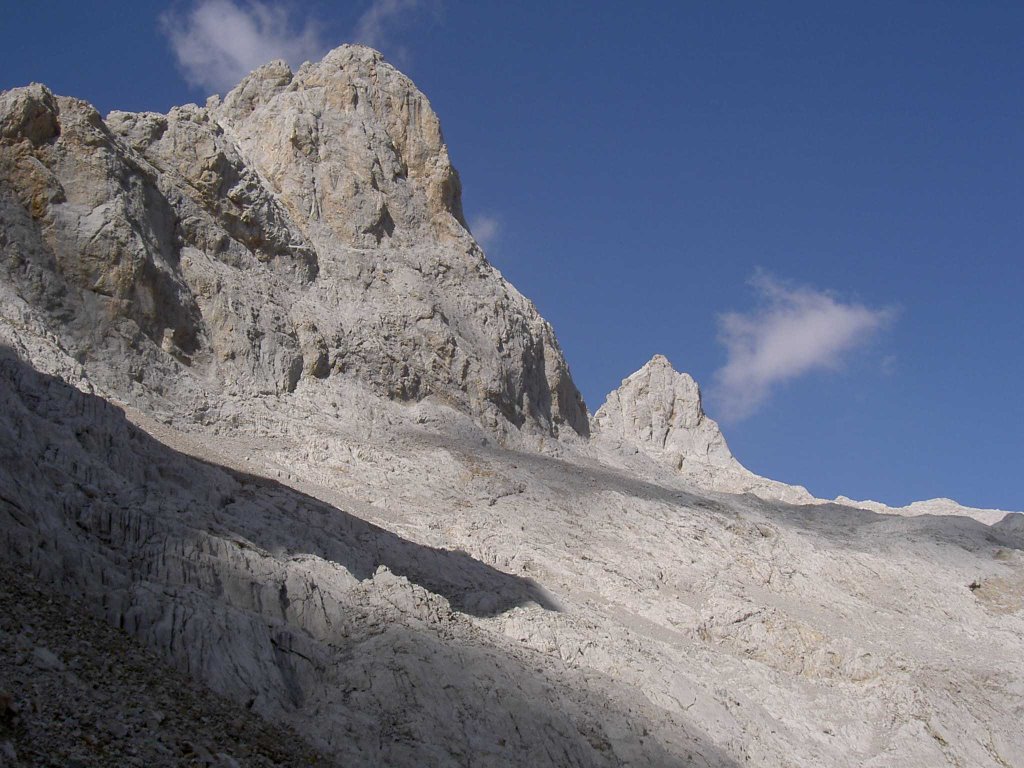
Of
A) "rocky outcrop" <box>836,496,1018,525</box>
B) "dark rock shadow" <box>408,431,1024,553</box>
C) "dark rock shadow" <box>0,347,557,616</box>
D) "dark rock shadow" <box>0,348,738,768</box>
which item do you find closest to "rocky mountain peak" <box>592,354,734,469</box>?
"rocky outcrop" <box>836,496,1018,525</box>

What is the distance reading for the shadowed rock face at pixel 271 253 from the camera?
41.9 m

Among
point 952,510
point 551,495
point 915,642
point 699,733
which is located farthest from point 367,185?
point 952,510

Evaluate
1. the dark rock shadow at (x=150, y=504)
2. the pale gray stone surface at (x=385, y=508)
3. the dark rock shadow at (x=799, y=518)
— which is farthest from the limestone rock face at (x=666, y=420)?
the dark rock shadow at (x=150, y=504)

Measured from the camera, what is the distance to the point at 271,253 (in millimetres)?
54250

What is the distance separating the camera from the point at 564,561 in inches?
1395

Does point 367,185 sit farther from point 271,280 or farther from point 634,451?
point 634,451

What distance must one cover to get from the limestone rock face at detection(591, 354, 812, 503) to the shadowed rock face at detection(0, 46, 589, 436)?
2417 centimetres

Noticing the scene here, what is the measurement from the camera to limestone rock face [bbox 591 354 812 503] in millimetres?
88812

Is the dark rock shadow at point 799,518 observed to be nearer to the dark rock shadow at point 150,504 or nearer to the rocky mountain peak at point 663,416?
the dark rock shadow at point 150,504

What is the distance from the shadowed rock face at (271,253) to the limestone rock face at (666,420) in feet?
79.3

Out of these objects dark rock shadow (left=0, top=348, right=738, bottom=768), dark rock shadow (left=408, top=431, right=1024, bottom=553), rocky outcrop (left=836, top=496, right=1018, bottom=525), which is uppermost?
rocky outcrop (left=836, top=496, right=1018, bottom=525)

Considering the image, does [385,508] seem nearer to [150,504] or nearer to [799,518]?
[150,504]

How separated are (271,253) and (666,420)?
49340 mm

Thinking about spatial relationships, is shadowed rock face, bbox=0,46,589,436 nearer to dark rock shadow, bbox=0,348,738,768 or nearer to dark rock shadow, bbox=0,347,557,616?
dark rock shadow, bbox=0,347,557,616
